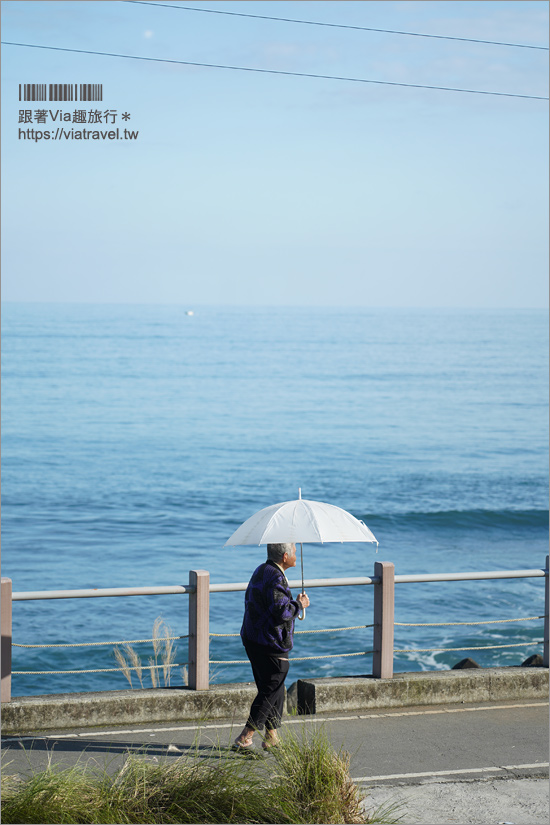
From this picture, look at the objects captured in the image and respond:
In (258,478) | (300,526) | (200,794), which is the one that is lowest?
(258,478)

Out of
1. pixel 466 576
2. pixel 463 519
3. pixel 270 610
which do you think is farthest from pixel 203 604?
pixel 463 519

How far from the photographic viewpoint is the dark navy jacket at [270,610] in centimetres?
691

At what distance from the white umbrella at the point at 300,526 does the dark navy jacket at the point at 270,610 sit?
185 millimetres

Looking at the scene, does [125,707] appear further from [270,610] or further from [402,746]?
[402,746]

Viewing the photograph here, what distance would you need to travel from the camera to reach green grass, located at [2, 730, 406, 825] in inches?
214

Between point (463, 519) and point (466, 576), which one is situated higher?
point (466, 576)

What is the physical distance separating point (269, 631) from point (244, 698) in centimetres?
167

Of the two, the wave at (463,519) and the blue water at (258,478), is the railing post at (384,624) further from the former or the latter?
the wave at (463,519)

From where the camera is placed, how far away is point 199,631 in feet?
27.6

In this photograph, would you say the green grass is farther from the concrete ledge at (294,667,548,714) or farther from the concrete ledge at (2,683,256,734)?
the concrete ledge at (294,667,548,714)

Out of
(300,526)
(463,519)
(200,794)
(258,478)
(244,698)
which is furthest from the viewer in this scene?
(258,478)

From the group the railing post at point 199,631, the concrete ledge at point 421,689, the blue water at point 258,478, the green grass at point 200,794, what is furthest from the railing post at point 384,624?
the blue water at point 258,478

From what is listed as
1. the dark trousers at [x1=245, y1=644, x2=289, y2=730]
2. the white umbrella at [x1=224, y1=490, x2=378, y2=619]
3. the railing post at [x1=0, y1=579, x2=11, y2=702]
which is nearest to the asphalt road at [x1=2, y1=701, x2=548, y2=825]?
the dark trousers at [x1=245, y1=644, x2=289, y2=730]

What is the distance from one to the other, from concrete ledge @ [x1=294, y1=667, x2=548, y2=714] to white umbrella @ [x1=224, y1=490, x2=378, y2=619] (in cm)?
208
